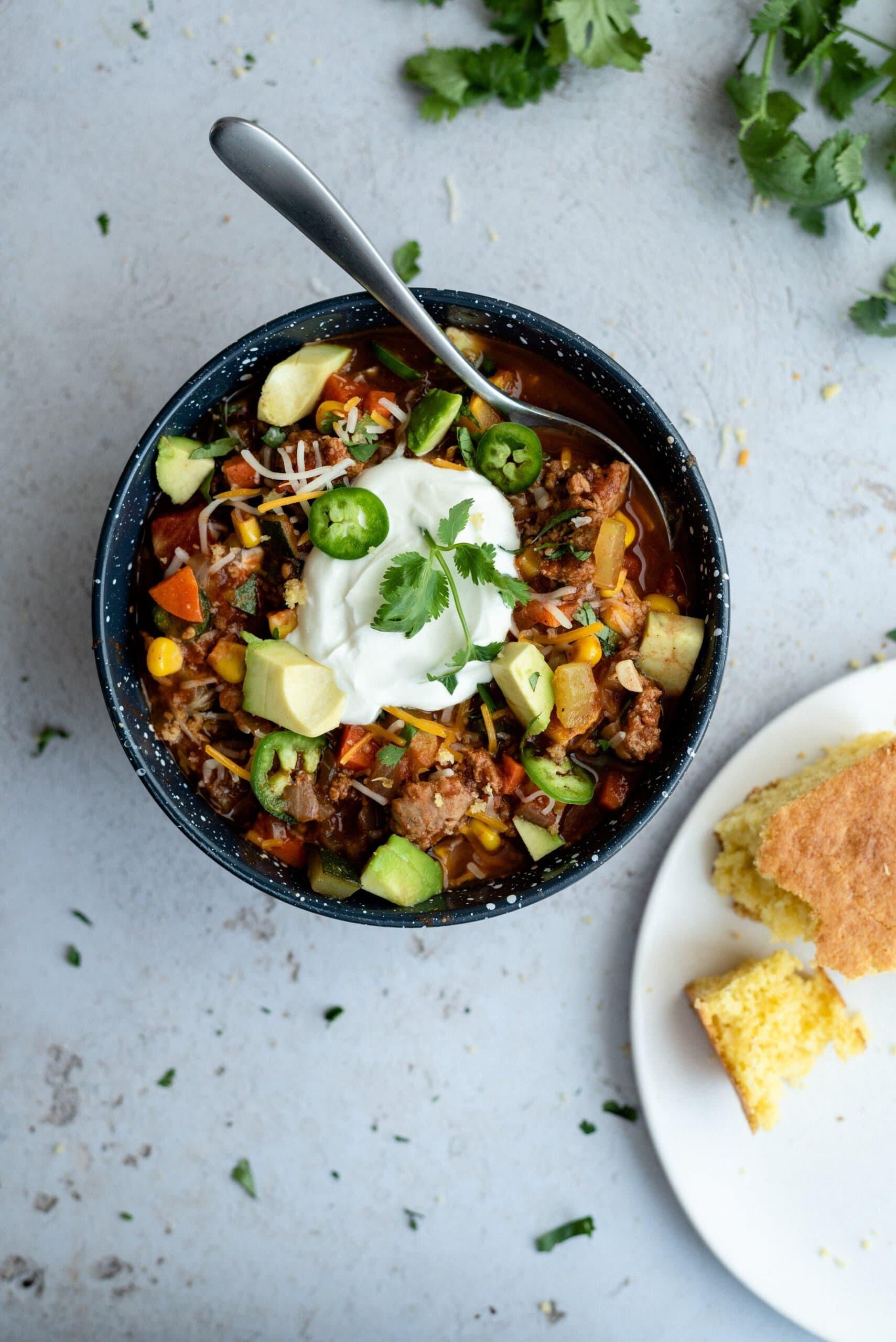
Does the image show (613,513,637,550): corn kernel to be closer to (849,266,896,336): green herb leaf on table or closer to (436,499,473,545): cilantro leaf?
(436,499,473,545): cilantro leaf

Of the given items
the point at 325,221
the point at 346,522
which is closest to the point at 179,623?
the point at 346,522

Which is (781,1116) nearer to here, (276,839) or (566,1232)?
(566,1232)

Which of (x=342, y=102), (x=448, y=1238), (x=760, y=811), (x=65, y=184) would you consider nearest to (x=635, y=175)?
(x=342, y=102)

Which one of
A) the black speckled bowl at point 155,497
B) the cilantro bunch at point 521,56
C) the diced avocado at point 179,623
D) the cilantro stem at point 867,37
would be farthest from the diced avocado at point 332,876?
the cilantro stem at point 867,37

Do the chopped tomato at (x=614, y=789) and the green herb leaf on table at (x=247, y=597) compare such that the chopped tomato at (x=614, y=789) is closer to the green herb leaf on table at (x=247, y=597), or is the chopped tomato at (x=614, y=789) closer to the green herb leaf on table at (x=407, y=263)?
the green herb leaf on table at (x=247, y=597)

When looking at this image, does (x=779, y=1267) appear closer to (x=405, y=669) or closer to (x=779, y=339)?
(x=405, y=669)

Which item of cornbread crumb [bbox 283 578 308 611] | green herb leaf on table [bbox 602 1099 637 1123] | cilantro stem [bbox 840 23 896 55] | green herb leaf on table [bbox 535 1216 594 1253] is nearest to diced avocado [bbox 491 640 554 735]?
cornbread crumb [bbox 283 578 308 611]
